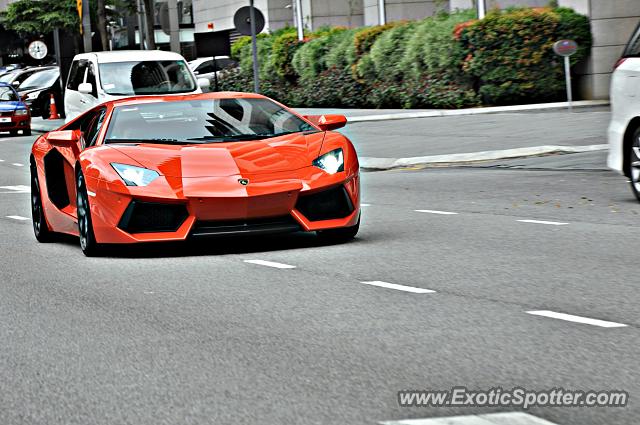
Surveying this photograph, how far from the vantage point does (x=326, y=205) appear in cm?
993

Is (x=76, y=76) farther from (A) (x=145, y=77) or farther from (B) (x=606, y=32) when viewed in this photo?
(B) (x=606, y=32)

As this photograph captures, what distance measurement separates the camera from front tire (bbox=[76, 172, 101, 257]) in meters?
10.1

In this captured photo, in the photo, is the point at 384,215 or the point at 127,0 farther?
the point at 127,0

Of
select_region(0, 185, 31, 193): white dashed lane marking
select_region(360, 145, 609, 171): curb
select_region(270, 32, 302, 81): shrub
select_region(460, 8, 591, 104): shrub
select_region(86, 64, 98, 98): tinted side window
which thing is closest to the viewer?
select_region(0, 185, 31, 193): white dashed lane marking

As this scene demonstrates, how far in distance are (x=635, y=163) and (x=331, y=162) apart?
3.44m

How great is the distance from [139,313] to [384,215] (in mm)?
5439

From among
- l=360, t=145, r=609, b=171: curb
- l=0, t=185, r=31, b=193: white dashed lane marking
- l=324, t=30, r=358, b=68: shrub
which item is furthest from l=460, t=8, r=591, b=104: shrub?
l=0, t=185, r=31, b=193: white dashed lane marking

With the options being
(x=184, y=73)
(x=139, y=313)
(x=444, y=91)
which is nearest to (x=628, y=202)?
(x=139, y=313)

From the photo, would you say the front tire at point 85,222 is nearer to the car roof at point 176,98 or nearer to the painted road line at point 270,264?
the car roof at point 176,98

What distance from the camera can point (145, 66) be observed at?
24.0 m

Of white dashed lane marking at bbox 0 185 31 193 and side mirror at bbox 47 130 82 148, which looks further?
white dashed lane marking at bbox 0 185 31 193

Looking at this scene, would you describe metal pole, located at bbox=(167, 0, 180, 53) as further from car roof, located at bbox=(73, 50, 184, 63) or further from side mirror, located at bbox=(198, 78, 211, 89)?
car roof, located at bbox=(73, 50, 184, 63)

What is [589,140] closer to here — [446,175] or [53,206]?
[446,175]

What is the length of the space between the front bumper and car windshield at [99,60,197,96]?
14.0 meters
